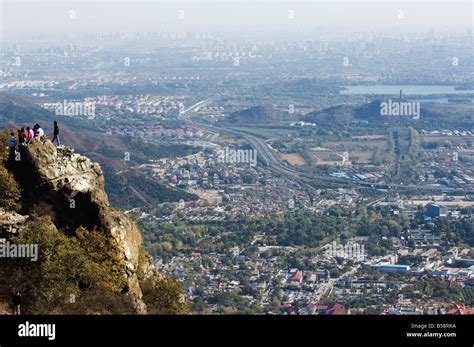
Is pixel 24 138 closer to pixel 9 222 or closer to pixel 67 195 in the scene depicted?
pixel 67 195

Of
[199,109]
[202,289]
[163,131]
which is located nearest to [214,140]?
[163,131]

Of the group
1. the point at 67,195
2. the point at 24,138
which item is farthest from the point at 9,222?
the point at 24,138

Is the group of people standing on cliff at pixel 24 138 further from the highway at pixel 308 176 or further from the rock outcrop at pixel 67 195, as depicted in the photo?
the highway at pixel 308 176

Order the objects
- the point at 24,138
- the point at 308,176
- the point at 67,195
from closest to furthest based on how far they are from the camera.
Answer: the point at 24,138 → the point at 67,195 → the point at 308,176

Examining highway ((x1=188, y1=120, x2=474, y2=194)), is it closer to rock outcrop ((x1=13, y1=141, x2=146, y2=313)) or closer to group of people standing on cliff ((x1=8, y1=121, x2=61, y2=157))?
rock outcrop ((x1=13, y1=141, x2=146, y2=313))

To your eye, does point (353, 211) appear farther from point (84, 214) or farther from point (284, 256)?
point (84, 214)

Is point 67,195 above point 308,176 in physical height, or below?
above

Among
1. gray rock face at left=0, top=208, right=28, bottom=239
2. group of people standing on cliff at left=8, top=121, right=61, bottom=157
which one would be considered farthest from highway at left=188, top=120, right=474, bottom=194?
gray rock face at left=0, top=208, right=28, bottom=239

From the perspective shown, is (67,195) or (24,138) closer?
(24,138)

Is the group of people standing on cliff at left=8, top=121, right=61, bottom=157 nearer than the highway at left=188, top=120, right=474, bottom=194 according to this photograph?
Yes
